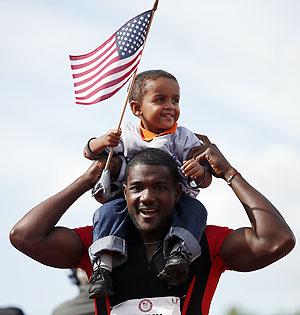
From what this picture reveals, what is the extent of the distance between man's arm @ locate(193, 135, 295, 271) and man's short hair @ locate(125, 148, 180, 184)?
0.60ft

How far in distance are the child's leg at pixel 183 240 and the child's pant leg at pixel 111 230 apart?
0.30m

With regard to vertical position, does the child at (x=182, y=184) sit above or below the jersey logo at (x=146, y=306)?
above

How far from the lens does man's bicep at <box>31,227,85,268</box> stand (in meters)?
8.71

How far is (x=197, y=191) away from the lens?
881cm

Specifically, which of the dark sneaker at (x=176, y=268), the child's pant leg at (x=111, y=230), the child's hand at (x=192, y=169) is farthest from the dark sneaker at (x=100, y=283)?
the child's hand at (x=192, y=169)

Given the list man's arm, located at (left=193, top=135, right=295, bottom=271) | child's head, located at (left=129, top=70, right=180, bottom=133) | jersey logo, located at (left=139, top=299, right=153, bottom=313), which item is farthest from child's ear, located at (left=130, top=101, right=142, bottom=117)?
jersey logo, located at (left=139, top=299, right=153, bottom=313)

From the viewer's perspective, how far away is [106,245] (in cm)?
841

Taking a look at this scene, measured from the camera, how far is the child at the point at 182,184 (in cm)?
836

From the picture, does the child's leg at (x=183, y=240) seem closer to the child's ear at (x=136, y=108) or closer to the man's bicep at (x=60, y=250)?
the man's bicep at (x=60, y=250)

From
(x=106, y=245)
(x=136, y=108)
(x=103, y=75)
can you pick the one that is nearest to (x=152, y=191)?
(x=106, y=245)

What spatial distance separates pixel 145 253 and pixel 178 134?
33.9 inches

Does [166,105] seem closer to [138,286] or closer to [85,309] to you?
[138,286]

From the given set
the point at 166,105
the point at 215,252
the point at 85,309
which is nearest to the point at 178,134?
the point at 166,105

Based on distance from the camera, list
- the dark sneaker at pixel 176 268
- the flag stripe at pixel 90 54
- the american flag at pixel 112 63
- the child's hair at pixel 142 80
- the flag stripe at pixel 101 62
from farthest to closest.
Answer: the flag stripe at pixel 90 54 < the flag stripe at pixel 101 62 < the american flag at pixel 112 63 < the child's hair at pixel 142 80 < the dark sneaker at pixel 176 268
